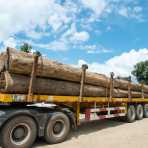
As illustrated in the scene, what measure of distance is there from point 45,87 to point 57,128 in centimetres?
136

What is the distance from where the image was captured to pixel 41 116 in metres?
7.71

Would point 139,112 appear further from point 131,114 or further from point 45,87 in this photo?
point 45,87

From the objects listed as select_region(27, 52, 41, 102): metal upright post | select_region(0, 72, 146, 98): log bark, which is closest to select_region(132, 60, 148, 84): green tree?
select_region(0, 72, 146, 98): log bark

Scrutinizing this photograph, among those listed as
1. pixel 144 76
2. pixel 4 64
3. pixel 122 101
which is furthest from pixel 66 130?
pixel 144 76

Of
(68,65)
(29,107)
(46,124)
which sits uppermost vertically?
(68,65)

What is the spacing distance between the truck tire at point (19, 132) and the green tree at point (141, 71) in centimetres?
2750

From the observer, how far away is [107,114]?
11281 millimetres

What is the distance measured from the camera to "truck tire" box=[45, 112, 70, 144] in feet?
25.9

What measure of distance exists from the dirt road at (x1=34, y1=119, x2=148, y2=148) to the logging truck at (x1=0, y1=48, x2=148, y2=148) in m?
0.41

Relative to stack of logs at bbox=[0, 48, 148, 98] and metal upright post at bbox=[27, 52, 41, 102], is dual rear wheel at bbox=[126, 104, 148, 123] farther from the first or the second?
metal upright post at bbox=[27, 52, 41, 102]

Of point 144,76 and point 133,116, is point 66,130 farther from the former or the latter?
point 144,76

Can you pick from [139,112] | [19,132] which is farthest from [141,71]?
[19,132]

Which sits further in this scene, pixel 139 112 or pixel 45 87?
pixel 139 112

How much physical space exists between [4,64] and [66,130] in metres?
2.95
